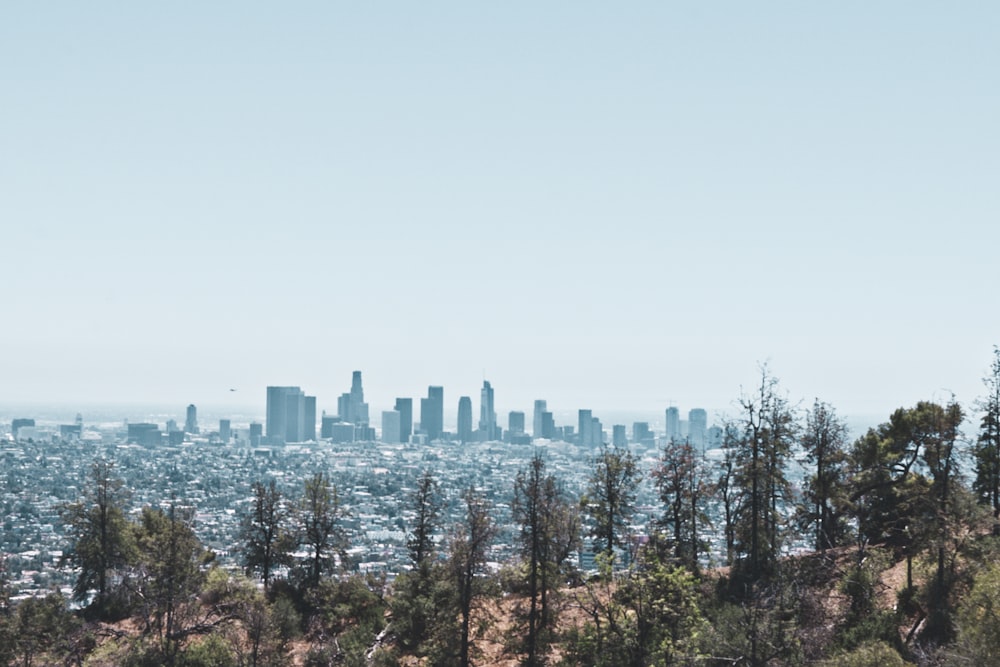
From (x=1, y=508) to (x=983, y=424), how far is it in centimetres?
17798

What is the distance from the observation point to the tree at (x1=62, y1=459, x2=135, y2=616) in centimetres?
4906

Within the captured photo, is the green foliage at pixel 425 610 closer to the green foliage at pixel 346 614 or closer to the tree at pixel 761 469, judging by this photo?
the green foliage at pixel 346 614

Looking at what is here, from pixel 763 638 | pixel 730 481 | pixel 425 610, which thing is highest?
pixel 730 481

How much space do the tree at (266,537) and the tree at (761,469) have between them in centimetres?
2506

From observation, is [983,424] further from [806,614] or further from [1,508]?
[1,508]

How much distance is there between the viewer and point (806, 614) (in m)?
32.3

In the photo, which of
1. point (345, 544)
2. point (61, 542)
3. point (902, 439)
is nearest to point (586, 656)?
point (345, 544)

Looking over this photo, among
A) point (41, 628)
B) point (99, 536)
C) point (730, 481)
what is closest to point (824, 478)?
point (730, 481)

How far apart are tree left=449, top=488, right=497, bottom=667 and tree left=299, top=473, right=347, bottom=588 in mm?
12431

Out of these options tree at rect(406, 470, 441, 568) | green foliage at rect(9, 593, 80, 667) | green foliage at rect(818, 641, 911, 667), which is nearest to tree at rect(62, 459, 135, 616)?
green foliage at rect(9, 593, 80, 667)

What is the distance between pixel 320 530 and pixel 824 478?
91.5 feet

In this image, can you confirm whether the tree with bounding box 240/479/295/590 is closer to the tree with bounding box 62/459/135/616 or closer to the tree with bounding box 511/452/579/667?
the tree with bounding box 62/459/135/616

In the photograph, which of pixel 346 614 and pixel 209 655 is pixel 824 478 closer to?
pixel 346 614

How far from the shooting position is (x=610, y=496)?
46250 mm
